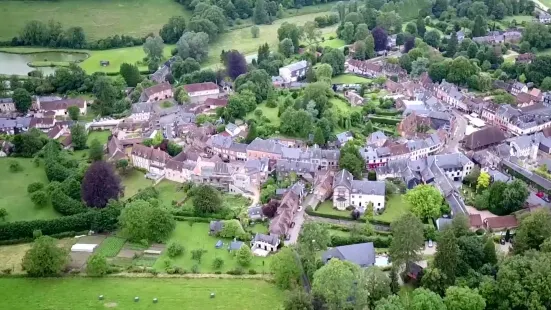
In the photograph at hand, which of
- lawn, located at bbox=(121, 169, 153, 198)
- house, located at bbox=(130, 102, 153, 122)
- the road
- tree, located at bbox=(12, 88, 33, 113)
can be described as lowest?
the road

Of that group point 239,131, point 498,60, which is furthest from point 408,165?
point 498,60

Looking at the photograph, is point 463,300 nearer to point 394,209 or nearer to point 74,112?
point 394,209

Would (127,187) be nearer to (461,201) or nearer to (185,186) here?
(185,186)

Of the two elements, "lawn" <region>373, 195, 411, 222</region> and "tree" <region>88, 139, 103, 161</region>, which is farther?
"tree" <region>88, 139, 103, 161</region>

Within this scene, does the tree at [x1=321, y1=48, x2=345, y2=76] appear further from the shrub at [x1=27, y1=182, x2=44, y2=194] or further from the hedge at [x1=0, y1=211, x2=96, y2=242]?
the hedge at [x1=0, y1=211, x2=96, y2=242]

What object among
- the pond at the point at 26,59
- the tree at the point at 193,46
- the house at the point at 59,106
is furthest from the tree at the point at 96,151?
the pond at the point at 26,59

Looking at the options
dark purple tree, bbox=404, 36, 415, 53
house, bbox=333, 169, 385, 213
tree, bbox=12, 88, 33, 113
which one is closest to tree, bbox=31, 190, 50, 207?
tree, bbox=12, 88, 33, 113

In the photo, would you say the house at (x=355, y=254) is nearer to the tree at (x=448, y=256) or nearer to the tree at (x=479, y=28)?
the tree at (x=448, y=256)

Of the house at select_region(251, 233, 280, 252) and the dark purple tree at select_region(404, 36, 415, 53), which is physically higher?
the dark purple tree at select_region(404, 36, 415, 53)
